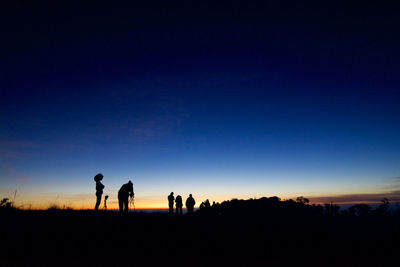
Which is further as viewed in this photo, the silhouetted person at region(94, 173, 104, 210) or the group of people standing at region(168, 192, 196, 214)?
the group of people standing at region(168, 192, 196, 214)

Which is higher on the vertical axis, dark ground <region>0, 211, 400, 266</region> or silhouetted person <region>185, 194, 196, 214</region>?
silhouetted person <region>185, 194, 196, 214</region>

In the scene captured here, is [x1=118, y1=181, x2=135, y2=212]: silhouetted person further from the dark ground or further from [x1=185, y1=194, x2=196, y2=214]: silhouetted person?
[x1=185, y1=194, x2=196, y2=214]: silhouetted person

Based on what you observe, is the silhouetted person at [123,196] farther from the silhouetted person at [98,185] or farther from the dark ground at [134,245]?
the dark ground at [134,245]

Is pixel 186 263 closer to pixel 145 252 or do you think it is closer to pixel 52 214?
pixel 145 252

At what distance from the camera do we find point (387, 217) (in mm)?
63781

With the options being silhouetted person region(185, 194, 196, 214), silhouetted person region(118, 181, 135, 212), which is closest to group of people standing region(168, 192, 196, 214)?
silhouetted person region(185, 194, 196, 214)

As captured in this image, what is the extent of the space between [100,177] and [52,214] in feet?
10.6

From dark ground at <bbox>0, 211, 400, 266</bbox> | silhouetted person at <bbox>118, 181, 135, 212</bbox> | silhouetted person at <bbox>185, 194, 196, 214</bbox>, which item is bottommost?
dark ground at <bbox>0, 211, 400, 266</bbox>

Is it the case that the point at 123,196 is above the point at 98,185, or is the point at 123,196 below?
below

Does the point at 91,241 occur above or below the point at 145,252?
above

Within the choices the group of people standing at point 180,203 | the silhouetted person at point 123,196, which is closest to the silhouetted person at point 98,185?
the silhouetted person at point 123,196

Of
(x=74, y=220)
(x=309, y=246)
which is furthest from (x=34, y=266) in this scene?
(x=309, y=246)

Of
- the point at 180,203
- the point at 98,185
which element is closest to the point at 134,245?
the point at 98,185

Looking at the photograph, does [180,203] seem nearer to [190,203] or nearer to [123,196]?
[190,203]
